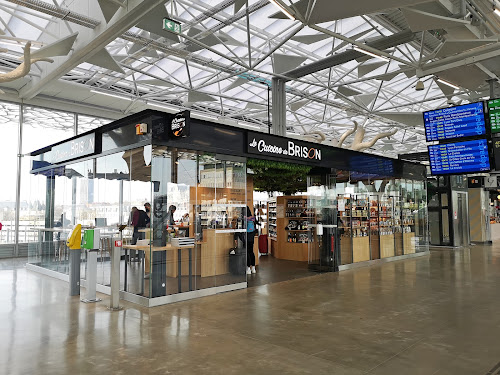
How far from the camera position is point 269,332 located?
4742 mm

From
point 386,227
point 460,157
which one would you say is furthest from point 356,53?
point 386,227

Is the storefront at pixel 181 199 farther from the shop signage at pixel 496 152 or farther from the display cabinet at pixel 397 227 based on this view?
the shop signage at pixel 496 152

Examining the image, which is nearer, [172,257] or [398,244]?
[172,257]

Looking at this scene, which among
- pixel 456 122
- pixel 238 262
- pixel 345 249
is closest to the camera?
pixel 238 262

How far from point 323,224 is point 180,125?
5.16 metres

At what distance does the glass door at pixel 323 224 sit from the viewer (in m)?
9.87

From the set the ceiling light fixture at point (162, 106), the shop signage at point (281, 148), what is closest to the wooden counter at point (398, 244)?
the shop signage at point (281, 148)

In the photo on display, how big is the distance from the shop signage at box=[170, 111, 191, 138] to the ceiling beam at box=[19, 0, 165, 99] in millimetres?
2075

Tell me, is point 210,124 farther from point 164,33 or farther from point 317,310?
point 317,310

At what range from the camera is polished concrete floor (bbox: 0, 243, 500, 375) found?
3.73 m

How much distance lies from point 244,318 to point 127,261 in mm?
2626

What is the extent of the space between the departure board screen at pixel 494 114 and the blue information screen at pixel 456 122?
5.8 inches

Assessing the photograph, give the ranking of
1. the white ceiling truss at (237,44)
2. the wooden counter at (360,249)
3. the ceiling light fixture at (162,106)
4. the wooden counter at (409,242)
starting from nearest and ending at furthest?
the white ceiling truss at (237,44) < the wooden counter at (360,249) < the wooden counter at (409,242) < the ceiling light fixture at (162,106)

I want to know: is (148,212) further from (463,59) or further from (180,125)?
(463,59)
